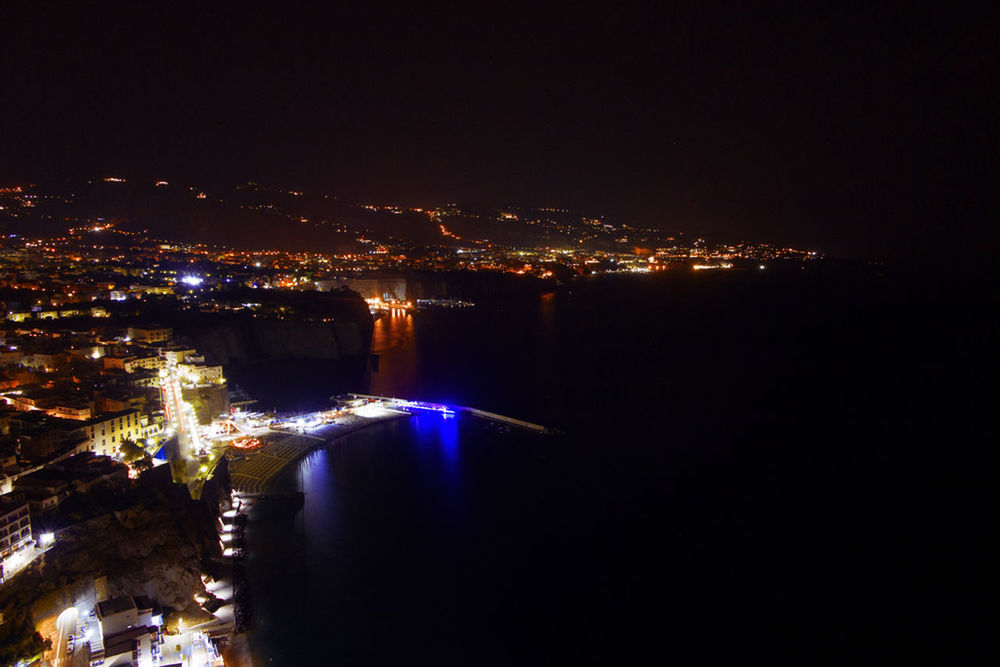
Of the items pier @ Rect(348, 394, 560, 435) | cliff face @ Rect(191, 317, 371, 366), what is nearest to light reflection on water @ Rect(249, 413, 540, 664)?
pier @ Rect(348, 394, 560, 435)

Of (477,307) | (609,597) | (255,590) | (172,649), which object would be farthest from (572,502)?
(477,307)

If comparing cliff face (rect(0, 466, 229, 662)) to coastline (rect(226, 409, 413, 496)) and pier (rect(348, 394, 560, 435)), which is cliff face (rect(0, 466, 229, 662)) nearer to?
coastline (rect(226, 409, 413, 496))

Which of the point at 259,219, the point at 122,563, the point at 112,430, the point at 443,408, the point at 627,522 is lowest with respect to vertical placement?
the point at 627,522

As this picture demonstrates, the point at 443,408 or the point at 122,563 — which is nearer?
the point at 122,563

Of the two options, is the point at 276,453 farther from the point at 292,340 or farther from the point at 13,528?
the point at 292,340

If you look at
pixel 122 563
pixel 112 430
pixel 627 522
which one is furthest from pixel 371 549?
pixel 112 430

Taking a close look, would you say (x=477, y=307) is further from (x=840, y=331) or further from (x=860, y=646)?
(x=860, y=646)
